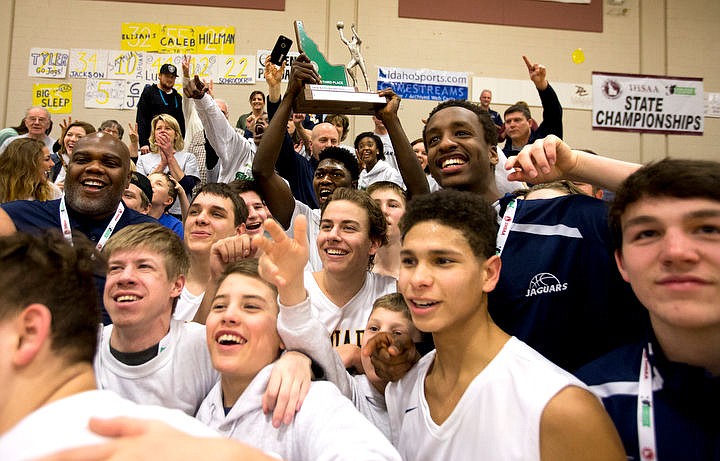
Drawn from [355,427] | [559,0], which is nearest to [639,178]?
[355,427]

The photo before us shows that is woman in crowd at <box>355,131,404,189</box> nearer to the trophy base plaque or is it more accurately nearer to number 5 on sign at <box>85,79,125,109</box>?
the trophy base plaque

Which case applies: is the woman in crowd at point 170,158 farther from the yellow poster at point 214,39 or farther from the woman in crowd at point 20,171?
the yellow poster at point 214,39

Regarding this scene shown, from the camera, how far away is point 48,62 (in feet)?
30.0

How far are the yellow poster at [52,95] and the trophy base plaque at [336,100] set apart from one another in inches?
274

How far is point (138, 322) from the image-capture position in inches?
94.6

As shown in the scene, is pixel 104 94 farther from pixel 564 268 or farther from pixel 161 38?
pixel 564 268

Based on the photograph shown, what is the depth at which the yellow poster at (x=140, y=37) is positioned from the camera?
30.4 feet

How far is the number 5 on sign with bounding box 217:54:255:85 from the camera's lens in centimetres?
942

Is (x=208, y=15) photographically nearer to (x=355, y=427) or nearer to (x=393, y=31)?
(x=393, y=31)

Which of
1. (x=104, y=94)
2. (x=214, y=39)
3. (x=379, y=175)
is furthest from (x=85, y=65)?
(x=379, y=175)

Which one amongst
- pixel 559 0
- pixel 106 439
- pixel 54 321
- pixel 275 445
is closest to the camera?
pixel 106 439

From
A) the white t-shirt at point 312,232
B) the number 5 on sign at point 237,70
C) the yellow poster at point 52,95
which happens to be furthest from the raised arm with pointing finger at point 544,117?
the yellow poster at point 52,95

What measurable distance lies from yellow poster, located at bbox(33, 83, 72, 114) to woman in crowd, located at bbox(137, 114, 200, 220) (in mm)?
3359

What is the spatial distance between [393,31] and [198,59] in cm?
344
